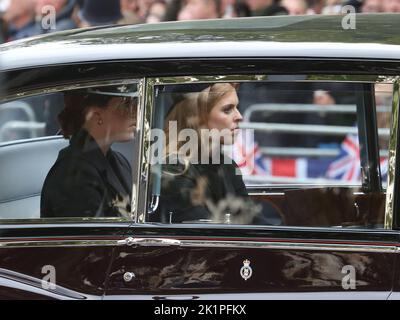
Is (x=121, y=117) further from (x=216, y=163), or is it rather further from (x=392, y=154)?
(x=392, y=154)

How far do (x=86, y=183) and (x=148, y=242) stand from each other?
0.33 meters

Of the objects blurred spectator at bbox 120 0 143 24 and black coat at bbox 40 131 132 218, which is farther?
blurred spectator at bbox 120 0 143 24

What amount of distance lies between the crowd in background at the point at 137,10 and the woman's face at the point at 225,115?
4.25 meters

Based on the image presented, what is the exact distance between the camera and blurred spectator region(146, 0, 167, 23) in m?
7.83

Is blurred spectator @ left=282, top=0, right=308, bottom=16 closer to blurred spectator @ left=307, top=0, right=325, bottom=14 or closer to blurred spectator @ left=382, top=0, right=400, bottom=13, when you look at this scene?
blurred spectator @ left=307, top=0, right=325, bottom=14

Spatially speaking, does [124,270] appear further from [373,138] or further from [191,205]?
[373,138]

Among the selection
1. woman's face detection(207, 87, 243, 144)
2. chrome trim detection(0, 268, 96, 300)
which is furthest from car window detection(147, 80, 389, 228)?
chrome trim detection(0, 268, 96, 300)

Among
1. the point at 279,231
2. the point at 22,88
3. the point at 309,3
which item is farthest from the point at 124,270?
the point at 309,3

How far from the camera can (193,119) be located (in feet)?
10.3

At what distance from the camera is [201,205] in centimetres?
315

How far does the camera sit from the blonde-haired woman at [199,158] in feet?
10.3

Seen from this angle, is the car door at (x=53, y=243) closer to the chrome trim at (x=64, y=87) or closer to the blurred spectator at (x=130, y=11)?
the chrome trim at (x=64, y=87)

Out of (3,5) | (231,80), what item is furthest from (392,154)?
(3,5)
